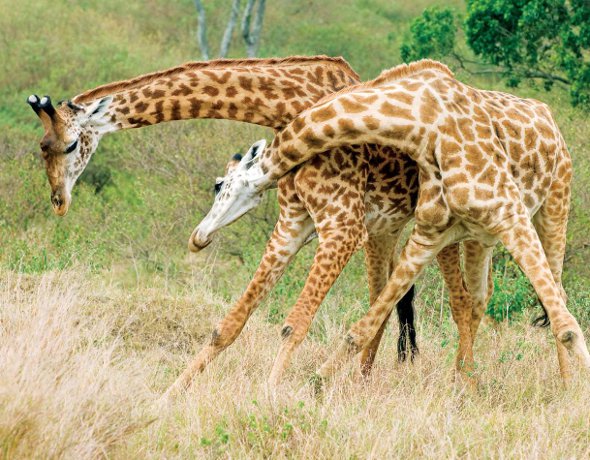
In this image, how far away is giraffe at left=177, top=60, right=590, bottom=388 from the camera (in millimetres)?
5434

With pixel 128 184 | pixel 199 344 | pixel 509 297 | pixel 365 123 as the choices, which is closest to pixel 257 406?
pixel 365 123

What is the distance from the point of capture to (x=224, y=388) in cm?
554

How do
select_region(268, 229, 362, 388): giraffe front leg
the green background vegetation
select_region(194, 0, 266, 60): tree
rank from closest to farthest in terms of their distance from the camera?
select_region(268, 229, 362, 388): giraffe front leg → the green background vegetation → select_region(194, 0, 266, 60): tree

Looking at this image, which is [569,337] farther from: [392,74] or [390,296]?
[392,74]

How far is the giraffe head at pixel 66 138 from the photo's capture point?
556 centimetres

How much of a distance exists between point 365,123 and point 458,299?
162cm

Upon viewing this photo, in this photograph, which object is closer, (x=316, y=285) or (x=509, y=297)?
(x=316, y=285)

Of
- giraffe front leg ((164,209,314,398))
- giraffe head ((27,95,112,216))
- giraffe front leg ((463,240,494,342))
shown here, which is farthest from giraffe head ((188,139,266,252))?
giraffe front leg ((463,240,494,342))

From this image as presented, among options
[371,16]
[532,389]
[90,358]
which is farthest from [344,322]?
[371,16]

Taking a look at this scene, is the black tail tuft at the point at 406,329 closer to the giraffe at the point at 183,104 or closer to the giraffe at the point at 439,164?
the giraffe at the point at 439,164

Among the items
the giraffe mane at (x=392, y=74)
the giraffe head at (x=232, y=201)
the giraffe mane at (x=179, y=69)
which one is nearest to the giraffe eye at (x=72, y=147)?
the giraffe mane at (x=179, y=69)

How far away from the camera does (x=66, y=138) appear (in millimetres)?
5578

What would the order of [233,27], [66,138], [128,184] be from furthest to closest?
[233,27] → [128,184] → [66,138]

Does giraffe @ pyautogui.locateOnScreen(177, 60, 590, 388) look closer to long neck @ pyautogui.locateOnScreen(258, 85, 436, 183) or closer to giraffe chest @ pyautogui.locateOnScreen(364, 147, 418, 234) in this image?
long neck @ pyautogui.locateOnScreen(258, 85, 436, 183)
